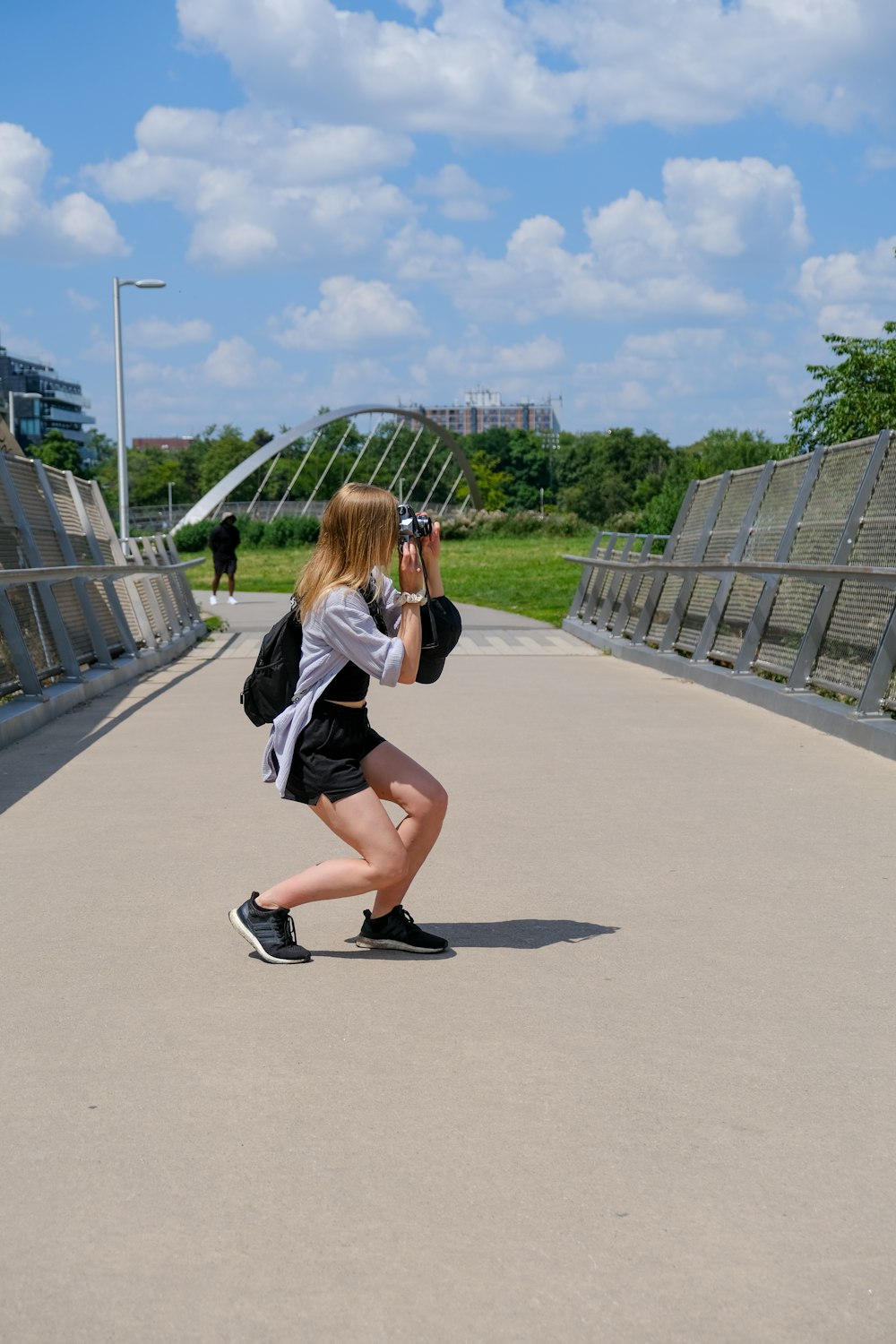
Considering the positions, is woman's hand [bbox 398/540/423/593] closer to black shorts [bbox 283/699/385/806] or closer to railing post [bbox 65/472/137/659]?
black shorts [bbox 283/699/385/806]

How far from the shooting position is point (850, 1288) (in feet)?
9.98

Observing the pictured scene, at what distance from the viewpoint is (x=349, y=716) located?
5.43 m

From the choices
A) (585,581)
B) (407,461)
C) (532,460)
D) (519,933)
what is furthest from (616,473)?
(519,933)

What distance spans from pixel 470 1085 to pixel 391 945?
142cm

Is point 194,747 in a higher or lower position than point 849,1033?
lower

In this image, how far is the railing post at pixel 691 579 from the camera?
693 inches

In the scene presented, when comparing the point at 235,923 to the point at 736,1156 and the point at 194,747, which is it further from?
the point at 194,747

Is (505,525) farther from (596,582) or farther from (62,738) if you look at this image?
(62,738)

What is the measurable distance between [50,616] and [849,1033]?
33.4 feet

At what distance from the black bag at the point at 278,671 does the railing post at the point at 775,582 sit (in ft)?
29.9

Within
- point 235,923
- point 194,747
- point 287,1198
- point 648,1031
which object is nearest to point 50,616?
point 194,747

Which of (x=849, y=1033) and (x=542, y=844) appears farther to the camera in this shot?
(x=542, y=844)

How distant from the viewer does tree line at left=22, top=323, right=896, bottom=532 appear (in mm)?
47656

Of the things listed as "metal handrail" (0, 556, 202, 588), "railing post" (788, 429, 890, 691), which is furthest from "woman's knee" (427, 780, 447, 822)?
"railing post" (788, 429, 890, 691)
